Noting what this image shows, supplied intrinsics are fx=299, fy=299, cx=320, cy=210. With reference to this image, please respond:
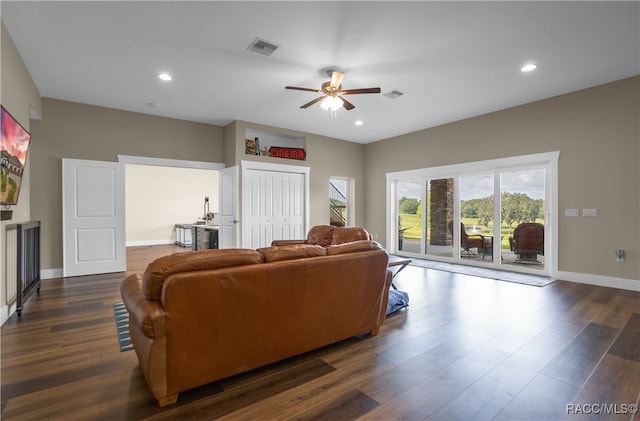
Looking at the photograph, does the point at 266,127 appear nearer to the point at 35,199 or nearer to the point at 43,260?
the point at 35,199

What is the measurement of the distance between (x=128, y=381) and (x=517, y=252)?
5810mm

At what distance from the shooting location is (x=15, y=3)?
2.56 metres

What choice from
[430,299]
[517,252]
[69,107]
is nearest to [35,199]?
[69,107]

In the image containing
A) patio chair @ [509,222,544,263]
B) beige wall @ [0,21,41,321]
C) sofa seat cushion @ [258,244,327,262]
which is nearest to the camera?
sofa seat cushion @ [258,244,327,262]

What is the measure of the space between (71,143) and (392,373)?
5838mm

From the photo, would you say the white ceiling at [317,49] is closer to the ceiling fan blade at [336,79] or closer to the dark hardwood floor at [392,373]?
the ceiling fan blade at [336,79]

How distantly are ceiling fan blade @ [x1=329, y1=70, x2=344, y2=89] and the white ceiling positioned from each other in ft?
0.37

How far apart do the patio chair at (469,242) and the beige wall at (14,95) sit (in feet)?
21.9

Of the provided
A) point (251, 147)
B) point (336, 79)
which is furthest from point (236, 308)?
point (251, 147)

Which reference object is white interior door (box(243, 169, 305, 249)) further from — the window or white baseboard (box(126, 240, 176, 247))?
white baseboard (box(126, 240, 176, 247))

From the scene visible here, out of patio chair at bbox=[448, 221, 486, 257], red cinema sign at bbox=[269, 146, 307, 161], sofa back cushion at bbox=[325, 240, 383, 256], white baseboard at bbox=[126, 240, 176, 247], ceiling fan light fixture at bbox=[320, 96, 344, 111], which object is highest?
ceiling fan light fixture at bbox=[320, 96, 344, 111]

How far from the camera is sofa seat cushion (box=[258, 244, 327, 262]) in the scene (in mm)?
1938

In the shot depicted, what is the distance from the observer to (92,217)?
16.3 feet

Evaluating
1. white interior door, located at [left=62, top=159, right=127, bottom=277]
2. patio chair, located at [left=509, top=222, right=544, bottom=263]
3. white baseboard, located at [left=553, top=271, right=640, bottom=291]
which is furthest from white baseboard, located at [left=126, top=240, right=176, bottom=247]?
white baseboard, located at [left=553, top=271, right=640, bottom=291]
